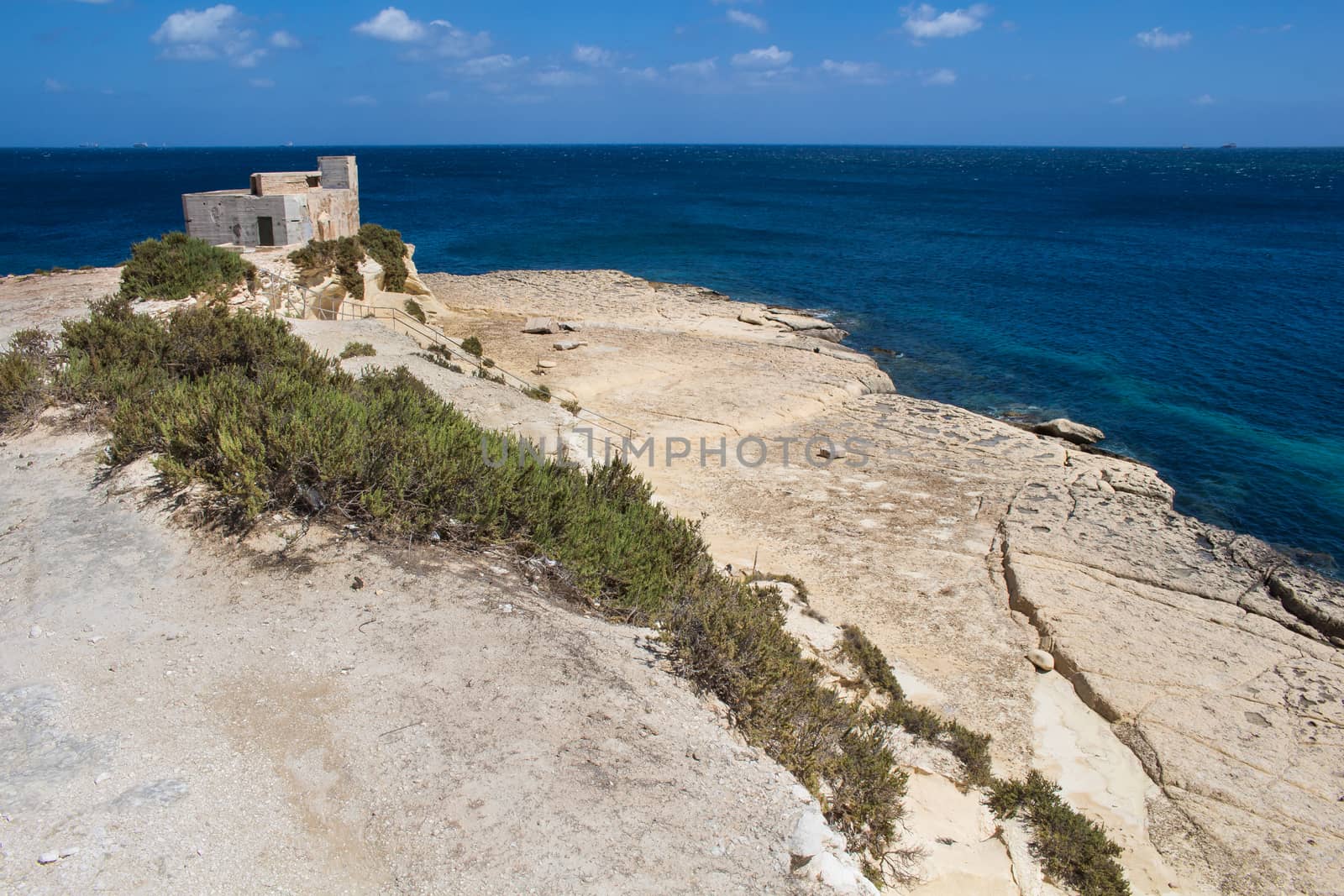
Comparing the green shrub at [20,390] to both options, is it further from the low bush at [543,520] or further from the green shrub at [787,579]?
the green shrub at [787,579]

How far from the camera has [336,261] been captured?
70.1 ft

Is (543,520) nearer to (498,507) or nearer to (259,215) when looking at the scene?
(498,507)

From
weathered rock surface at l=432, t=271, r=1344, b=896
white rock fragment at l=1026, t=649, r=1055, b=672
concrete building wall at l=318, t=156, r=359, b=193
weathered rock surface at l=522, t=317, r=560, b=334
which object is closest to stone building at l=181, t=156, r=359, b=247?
concrete building wall at l=318, t=156, r=359, b=193

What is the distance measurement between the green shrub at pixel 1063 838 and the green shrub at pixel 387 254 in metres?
23.4

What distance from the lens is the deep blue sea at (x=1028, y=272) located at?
21.6 m

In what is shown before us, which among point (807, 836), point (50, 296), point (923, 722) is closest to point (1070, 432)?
point (923, 722)

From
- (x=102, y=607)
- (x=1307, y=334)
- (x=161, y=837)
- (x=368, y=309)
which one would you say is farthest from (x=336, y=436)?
(x=1307, y=334)

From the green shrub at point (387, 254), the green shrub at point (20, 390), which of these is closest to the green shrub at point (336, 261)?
the green shrub at point (387, 254)

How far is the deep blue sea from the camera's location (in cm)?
2164

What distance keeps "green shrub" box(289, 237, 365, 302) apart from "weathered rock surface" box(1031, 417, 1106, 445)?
61.1ft

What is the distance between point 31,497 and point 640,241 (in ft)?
153

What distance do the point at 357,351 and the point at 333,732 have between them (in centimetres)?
1090

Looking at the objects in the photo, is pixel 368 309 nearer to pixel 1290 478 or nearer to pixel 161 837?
pixel 161 837

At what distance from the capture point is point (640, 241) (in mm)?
52094
